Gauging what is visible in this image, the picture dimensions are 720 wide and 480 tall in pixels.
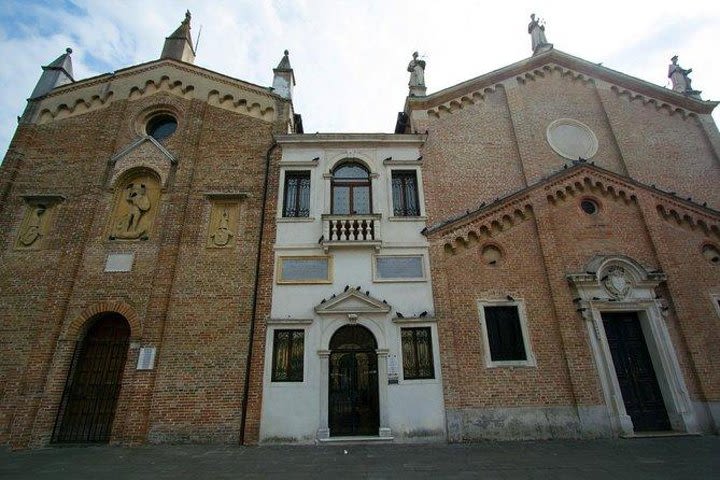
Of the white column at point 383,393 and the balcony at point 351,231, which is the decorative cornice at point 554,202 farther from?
the white column at point 383,393

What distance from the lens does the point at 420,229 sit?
12.0 meters

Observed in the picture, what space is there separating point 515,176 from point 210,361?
11.8m

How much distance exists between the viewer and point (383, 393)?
33.2 ft

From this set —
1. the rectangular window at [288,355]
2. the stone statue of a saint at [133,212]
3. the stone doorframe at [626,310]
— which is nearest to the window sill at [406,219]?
the rectangular window at [288,355]

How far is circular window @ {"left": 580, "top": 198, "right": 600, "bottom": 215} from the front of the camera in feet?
41.8

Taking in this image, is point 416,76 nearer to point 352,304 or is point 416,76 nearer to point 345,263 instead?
point 345,263

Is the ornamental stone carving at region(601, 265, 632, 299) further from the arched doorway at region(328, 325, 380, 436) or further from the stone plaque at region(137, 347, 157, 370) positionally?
the stone plaque at region(137, 347, 157, 370)

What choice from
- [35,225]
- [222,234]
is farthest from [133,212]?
[222,234]

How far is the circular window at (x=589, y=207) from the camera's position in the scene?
41.8 feet

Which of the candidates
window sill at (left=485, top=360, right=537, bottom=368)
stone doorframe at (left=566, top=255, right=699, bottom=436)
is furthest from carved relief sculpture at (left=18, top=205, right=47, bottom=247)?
stone doorframe at (left=566, top=255, right=699, bottom=436)

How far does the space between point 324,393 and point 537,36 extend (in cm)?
1732

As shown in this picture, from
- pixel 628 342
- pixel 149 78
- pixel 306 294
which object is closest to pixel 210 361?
pixel 306 294

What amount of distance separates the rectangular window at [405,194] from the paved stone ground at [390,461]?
22.9 ft

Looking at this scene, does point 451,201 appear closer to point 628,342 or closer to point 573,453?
point 628,342
